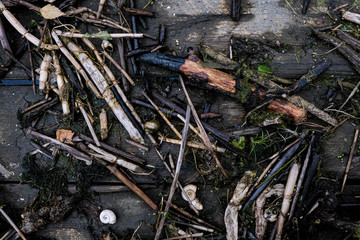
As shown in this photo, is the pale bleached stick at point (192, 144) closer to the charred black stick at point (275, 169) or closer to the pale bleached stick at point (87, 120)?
the charred black stick at point (275, 169)

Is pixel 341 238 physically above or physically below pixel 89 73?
below

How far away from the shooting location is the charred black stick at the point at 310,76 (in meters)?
3.38

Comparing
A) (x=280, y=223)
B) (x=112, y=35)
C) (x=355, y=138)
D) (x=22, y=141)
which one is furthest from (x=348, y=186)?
(x=22, y=141)

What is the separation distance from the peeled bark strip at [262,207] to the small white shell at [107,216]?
2054 mm

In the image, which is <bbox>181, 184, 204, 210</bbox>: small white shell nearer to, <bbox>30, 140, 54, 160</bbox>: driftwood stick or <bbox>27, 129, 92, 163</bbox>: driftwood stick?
<bbox>27, 129, 92, 163</bbox>: driftwood stick

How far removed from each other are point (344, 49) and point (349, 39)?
0.51 ft

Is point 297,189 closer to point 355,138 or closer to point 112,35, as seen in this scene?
point 355,138

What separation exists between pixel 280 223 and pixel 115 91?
2973mm

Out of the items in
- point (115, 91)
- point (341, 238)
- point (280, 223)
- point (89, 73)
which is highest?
point (89, 73)

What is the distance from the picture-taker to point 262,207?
3457 millimetres

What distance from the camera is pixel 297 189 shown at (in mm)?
3398

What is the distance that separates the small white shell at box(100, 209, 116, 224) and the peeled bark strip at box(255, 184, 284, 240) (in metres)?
2.05

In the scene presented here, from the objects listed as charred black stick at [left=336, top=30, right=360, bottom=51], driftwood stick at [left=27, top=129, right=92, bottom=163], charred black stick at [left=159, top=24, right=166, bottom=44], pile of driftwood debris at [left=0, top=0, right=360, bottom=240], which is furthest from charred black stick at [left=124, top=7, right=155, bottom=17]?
charred black stick at [left=336, top=30, right=360, bottom=51]

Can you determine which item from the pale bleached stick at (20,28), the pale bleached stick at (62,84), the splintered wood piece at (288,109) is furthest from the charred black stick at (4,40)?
the splintered wood piece at (288,109)
